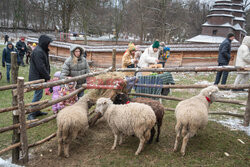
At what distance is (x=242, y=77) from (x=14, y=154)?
27.5 feet

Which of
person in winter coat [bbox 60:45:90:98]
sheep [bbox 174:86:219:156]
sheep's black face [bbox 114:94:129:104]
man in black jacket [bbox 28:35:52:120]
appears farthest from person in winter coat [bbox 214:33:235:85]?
man in black jacket [bbox 28:35:52:120]

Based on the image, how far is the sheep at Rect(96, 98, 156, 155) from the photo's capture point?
3666 mm

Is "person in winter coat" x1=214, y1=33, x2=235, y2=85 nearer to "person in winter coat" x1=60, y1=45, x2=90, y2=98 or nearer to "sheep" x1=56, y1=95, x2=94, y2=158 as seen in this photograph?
"person in winter coat" x1=60, y1=45, x2=90, y2=98

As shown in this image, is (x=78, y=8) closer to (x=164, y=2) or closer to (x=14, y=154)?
(x=164, y=2)

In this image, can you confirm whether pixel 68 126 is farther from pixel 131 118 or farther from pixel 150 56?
pixel 150 56

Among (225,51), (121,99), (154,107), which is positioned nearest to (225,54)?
(225,51)

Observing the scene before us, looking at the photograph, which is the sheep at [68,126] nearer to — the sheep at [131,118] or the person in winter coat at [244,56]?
the sheep at [131,118]

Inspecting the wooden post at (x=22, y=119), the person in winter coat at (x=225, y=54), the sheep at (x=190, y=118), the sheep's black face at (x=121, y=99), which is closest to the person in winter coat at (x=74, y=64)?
the sheep's black face at (x=121, y=99)

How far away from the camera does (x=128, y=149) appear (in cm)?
407

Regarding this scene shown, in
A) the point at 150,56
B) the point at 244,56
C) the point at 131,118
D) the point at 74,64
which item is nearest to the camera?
the point at 131,118

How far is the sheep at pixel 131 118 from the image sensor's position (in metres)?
3.67

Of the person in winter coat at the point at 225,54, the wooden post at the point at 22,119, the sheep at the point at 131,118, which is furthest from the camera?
the person in winter coat at the point at 225,54

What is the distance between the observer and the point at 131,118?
374 centimetres

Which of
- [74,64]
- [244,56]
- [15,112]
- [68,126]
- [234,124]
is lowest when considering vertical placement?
[234,124]
